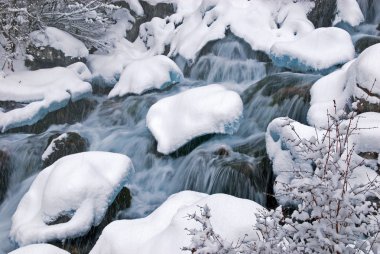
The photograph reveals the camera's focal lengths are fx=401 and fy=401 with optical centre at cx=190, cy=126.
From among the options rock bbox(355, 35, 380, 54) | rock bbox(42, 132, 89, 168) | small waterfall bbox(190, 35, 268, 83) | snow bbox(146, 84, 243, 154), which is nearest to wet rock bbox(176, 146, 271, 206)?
snow bbox(146, 84, 243, 154)

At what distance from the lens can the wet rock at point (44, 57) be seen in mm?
10359

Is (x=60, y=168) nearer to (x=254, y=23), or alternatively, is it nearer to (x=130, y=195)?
(x=130, y=195)

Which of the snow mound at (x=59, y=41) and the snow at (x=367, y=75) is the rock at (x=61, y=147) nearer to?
the snow mound at (x=59, y=41)

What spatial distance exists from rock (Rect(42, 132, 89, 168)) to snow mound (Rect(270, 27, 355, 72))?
15.5ft

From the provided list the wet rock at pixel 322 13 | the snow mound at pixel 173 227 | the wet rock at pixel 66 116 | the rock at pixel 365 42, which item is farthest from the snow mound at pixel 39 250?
the wet rock at pixel 322 13

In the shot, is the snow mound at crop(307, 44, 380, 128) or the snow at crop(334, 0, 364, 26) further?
the snow at crop(334, 0, 364, 26)

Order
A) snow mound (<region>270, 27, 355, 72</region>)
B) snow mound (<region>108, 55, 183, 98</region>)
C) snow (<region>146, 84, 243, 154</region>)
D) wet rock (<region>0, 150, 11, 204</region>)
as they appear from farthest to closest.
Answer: snow mound (<region>108, 55, 183, 98</region>) < snow mound (<region>270, 27, 355, 72</region>) < wet rock (<region>0, 150, 11, 204</region>) < snow (<region>146, 84, 243, 154</region>)

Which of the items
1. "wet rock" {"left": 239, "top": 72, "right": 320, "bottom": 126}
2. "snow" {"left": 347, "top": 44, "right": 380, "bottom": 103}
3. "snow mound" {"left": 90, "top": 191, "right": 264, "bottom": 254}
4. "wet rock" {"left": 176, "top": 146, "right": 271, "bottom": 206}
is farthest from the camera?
"wet rock" {"left": 239, "top": 72, "right": 320, "bottom": 126}

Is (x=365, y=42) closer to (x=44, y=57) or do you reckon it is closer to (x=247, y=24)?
(x=247, y=24)

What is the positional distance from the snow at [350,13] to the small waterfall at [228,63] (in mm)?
2438

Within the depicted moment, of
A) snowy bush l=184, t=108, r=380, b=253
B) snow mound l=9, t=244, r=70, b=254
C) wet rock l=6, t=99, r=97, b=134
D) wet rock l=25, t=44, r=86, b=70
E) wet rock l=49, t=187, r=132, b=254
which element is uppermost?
snowy bush l=184, t=108, r=380, b=253

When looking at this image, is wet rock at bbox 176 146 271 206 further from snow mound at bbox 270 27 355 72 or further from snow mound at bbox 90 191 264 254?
snow mound at bbox 270 27 355 72

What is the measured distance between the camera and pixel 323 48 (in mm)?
8398

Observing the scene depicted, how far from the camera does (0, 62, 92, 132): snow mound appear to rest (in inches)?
334
